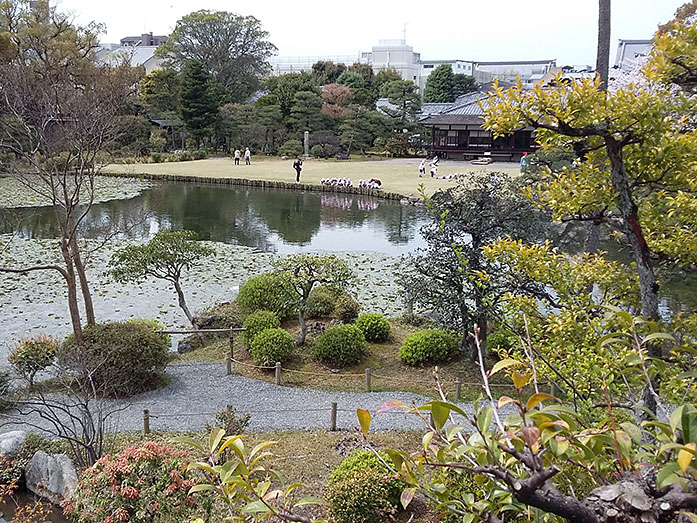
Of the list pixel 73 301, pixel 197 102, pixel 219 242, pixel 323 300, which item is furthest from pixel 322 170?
pixel 73 301

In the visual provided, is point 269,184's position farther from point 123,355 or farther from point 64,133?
point 123,355

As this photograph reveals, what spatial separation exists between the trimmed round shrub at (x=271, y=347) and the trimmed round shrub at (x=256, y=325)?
0.33 m

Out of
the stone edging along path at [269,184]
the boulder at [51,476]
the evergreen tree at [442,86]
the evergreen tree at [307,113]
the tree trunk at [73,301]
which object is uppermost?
the evergreen tree at [442,86]

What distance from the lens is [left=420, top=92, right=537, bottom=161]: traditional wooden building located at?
33656 mm

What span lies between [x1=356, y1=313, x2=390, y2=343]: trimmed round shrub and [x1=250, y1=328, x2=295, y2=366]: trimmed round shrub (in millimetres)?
1345

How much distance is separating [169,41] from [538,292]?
45.6 meters

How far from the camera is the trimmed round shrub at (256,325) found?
27.0 ft

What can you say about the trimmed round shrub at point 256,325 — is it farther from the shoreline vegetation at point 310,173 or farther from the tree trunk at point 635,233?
the shoreline vegetation at point 310,173

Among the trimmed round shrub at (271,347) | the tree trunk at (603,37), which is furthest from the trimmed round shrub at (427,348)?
the tree trunk at (603,37)

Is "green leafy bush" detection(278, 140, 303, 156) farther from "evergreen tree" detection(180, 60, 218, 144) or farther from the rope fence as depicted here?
the rope fence

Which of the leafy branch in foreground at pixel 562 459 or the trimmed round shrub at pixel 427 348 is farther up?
the leafy branch in foreground at pixel 562 459

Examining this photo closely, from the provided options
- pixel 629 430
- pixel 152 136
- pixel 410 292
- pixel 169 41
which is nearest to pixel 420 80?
pixel 169 41

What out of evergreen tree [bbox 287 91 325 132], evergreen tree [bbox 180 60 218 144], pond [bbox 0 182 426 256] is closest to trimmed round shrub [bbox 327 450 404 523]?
pond [bbox 0 182 426 256]

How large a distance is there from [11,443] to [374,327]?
4897mm
